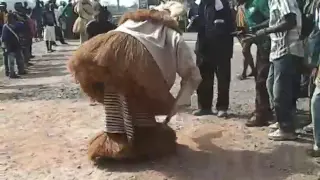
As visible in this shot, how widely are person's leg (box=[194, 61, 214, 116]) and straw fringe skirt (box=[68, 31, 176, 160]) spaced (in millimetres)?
2139

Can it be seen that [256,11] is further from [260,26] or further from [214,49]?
[214,49]

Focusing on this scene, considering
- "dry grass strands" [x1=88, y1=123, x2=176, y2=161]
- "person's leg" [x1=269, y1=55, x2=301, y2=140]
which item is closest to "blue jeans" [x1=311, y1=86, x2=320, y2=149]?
"person's leg" [x1=269, y1=55, x2=301, y2=140]

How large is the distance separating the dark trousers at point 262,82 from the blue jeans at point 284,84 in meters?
0.27

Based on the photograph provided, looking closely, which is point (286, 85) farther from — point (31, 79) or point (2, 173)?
point (31, 79)

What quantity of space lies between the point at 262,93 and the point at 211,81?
104cm

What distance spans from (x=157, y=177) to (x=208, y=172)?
0.50 metres

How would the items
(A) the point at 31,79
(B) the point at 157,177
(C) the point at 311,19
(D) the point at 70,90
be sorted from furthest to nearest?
1. (A) the point at 31,79
2. (D) the point at 70,90
3. (C) the point at 311,19
4. (B) the point at 157,177

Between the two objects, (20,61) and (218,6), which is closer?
(218,6)

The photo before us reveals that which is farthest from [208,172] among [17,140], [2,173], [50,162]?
[17,140]

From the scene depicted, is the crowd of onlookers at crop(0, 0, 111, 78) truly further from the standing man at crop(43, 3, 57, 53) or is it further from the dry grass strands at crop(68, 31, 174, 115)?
the dry grass strands at crop(68, 31, 174, 115)

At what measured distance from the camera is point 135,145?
5.18 metres

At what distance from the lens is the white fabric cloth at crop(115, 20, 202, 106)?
194 inches

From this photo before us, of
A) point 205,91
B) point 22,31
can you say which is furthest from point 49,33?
point 205,91

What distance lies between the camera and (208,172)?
198 inches
